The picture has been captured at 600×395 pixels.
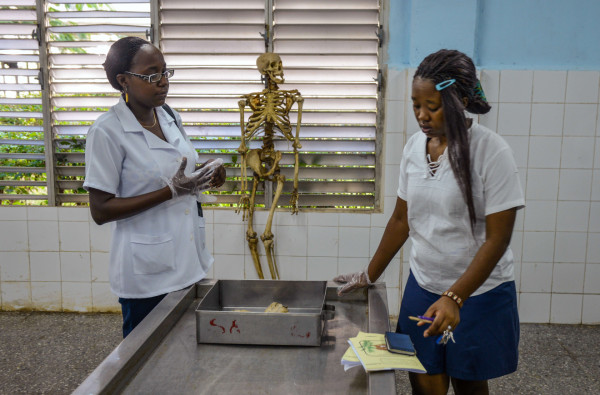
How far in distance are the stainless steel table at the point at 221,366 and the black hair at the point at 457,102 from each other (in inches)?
18.2

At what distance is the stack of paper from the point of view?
117 centimetres

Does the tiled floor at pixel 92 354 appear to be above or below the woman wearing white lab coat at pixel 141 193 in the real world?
below

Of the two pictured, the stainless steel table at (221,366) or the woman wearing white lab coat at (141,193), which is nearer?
the stainless steel table at (221,366)

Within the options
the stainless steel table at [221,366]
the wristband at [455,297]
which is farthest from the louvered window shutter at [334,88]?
the wristband at [455,297]

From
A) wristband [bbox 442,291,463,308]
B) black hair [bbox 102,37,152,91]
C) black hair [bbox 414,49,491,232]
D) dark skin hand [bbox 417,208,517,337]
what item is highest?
black hair [bbox 102,37,152,91]

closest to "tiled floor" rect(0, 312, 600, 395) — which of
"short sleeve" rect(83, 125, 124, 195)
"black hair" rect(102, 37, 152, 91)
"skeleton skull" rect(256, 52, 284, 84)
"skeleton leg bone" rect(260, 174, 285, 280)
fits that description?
"skeleton leg bone" rect(260, 174, 285, 280)

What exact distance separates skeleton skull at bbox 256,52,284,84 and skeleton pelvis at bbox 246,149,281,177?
0.45 m

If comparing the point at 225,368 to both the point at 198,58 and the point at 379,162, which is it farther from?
the point at 198,58

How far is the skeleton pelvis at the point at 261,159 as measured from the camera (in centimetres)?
324

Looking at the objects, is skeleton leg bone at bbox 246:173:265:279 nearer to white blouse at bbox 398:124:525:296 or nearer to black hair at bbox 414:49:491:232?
white blouse at bbox 398:124:525:296

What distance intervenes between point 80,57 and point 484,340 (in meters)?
3.13

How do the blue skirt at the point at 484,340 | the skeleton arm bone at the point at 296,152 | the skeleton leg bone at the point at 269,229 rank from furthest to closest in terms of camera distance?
the skeleton leg bone at the point at 269,229 < the skeleton arm bone at the point at 296,152 < the blue skirt at the point at 484,340

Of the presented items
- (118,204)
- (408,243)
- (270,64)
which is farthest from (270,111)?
(118,204)

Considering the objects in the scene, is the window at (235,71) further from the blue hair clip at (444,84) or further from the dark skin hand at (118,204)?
the blue hair clip at (444,84)
